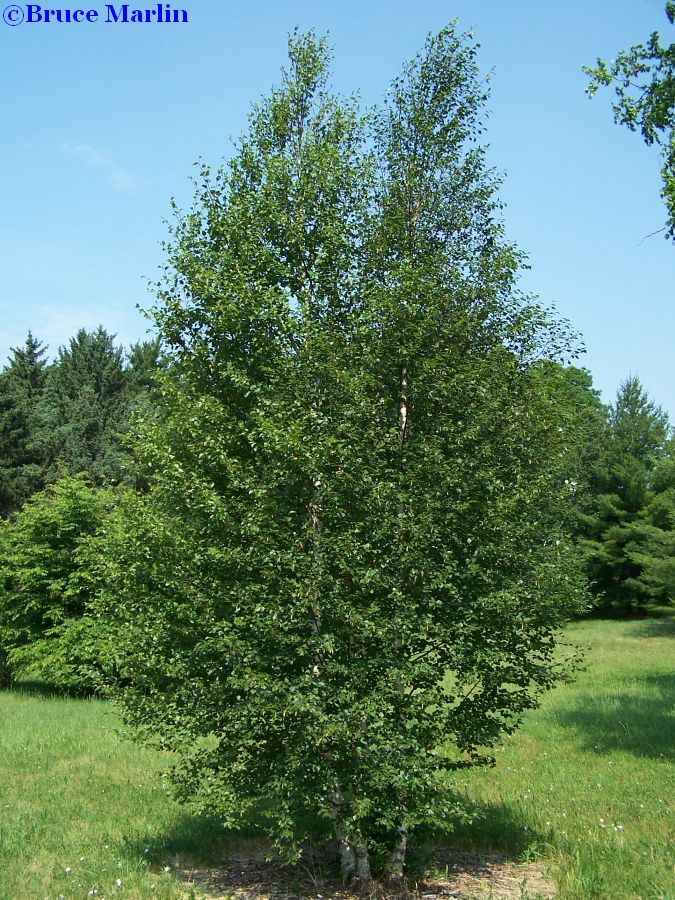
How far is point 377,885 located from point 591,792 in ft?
17.0

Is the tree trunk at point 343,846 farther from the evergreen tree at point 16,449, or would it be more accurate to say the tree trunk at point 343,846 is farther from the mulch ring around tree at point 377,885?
the evergreen tree at point 16,449

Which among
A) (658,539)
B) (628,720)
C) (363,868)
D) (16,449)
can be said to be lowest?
(628,720)

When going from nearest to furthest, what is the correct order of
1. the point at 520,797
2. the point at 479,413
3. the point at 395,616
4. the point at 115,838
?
the point at 395,616
the point at 479,413
the point at 115,838
the point at 520,797

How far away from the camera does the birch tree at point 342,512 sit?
24.3ft

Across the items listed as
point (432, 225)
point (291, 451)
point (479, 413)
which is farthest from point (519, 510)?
point (432, 225)

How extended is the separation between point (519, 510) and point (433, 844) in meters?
4.59

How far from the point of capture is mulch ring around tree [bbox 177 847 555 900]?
311 inches

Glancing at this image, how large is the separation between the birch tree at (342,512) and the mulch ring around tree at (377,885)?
35 centimetres

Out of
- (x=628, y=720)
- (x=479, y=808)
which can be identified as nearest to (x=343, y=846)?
(x=479, y=808)

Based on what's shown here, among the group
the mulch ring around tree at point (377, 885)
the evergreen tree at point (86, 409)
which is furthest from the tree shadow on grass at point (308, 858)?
the evergreen tree at point (86, 409)

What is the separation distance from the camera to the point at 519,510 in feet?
27.0

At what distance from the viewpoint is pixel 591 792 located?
11.7 metres

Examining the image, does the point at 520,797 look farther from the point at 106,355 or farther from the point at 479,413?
the point at 106,355

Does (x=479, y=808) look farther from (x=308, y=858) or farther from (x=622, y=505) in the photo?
(x=622, y=505)
